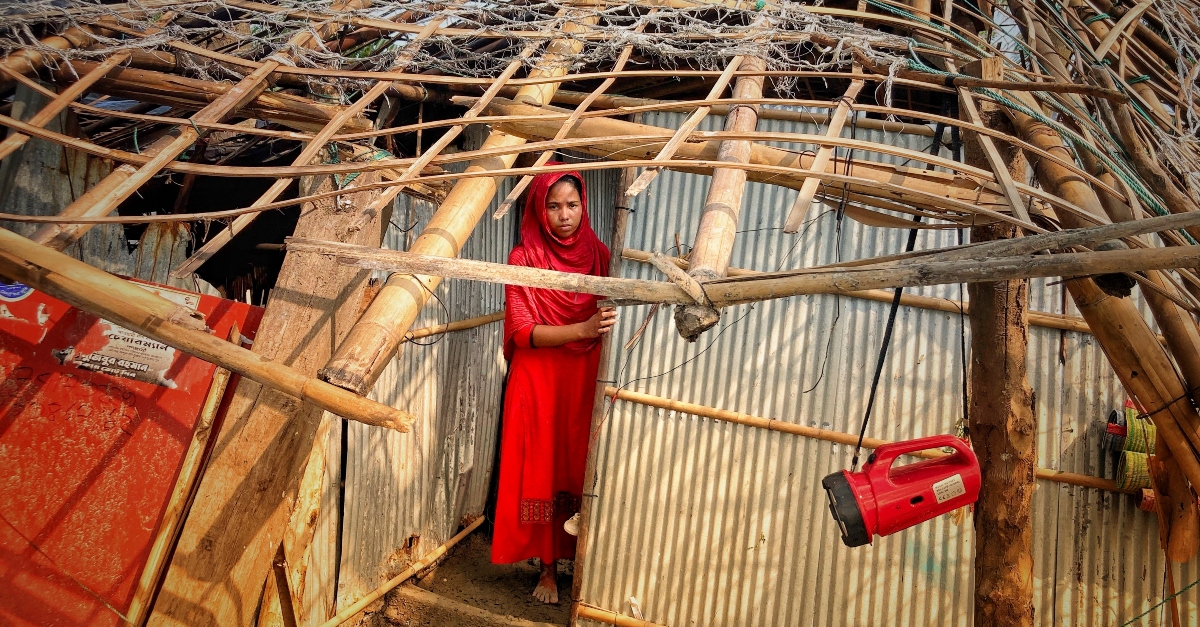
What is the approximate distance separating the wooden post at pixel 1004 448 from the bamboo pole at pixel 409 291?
5.34 feet

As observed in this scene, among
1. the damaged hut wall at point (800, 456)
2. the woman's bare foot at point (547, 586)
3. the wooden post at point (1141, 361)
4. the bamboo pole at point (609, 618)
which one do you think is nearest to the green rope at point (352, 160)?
the damaged hut wall at point (800, 456)

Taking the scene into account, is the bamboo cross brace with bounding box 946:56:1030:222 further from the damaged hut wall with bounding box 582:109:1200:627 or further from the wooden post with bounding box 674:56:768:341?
the damaged hut wall with bounding box 582:109:1200:627

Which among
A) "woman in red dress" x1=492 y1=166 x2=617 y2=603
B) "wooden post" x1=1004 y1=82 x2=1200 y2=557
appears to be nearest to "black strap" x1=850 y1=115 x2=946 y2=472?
"wooden post" x1=1004 y1=82 x2=1200 y2=557

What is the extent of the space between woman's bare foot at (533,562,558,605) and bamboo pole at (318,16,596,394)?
2749mm

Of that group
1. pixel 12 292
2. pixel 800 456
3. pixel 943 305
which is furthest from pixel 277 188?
pixel 943 305

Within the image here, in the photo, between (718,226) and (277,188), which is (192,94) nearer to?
(277,188)

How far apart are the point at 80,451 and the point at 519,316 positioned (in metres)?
2.01

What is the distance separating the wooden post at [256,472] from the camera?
82.9 inches

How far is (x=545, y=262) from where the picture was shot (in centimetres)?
388

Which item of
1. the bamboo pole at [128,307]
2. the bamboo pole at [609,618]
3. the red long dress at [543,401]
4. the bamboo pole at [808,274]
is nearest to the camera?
the bamboo pole at [808,274]

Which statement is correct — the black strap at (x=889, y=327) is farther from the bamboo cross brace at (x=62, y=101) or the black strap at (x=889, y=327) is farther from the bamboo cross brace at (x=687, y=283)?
the bamboo cross brace at (x=62, y=101)

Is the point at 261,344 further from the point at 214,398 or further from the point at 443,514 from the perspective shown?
the point at 443,514

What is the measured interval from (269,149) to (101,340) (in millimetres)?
1254

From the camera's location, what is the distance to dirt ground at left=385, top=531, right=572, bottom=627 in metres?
3.97
